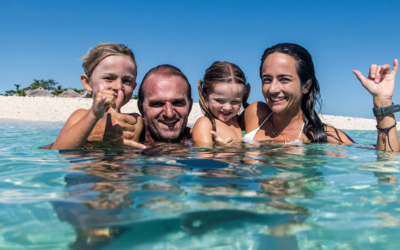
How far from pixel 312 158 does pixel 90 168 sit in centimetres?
234

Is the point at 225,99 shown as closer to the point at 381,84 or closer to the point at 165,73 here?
the point at 165,73

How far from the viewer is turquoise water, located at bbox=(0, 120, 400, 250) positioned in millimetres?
1426

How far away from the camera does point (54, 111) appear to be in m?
15.8

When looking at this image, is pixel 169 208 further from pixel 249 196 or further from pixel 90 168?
pixel 90 168

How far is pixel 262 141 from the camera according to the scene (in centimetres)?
473

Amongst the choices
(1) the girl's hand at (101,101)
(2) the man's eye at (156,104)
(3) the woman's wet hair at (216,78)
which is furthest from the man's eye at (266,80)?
(1) the girl's hand at (101,101)

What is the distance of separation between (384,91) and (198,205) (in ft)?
10.9

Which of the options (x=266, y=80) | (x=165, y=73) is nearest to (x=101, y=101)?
(x=165, y=73)

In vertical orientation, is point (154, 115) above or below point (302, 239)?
above

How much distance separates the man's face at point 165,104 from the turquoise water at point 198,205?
1.26 m

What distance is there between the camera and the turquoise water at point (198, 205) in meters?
1.43

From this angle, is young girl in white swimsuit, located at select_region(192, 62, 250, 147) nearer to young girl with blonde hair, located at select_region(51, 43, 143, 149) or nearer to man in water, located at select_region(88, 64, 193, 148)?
man in water, located at select_region(88, 64, 193, 148)

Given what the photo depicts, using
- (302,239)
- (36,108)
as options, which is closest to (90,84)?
(302,239)

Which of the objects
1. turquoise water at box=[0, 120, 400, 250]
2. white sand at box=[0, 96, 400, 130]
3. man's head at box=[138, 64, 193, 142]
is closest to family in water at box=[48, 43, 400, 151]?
man's head at box=[138, 64, 193, 142]
